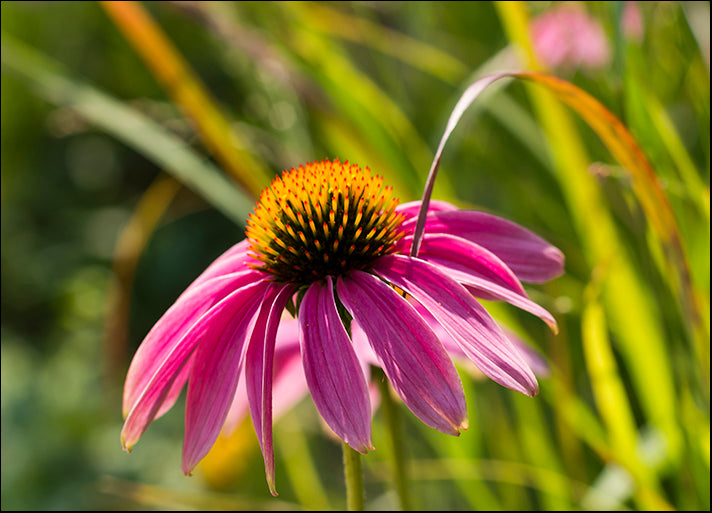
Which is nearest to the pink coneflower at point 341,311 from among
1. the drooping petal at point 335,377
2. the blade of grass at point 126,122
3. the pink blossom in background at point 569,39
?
the drooping petal at point 335,377

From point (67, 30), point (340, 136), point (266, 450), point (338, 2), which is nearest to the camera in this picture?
point (266, 450)

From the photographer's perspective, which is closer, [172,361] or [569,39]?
[172,361]

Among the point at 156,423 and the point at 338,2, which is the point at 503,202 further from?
the point at 156,423

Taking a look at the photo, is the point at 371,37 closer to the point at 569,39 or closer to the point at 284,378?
the point at 569,39

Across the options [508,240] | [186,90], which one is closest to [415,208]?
[508,240]

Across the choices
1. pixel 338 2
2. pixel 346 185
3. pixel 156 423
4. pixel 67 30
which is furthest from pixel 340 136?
pixel 67 30

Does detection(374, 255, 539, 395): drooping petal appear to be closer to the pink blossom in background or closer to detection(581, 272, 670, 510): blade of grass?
detection(581, 272, 670, 510): blade of grass
